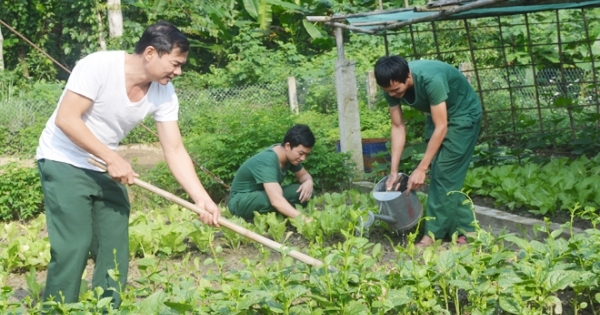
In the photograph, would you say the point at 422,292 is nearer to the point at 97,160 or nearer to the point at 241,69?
the point at 97,160

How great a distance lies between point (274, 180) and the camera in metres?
6.43

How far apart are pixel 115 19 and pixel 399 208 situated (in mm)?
11034

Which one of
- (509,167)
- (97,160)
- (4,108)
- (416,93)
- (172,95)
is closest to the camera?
(97,160)

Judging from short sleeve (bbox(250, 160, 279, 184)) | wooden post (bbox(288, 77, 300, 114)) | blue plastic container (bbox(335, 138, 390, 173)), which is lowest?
blue plastic container (bbox(335, 138, 390, 173))

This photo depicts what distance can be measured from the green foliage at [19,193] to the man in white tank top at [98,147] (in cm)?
457

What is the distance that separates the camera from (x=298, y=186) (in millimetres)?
7023

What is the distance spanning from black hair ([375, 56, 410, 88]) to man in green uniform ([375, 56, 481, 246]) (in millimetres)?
79

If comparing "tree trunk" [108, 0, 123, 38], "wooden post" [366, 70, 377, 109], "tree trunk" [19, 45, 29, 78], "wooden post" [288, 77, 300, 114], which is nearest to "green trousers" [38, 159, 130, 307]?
"wooden post" [366, 70, 377, 109]

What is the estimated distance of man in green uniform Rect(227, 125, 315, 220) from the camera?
6312mm

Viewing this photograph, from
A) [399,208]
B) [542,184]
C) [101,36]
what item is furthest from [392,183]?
[101,36]

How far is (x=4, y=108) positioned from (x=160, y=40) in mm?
10233

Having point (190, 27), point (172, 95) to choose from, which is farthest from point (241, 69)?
point (172, 95)

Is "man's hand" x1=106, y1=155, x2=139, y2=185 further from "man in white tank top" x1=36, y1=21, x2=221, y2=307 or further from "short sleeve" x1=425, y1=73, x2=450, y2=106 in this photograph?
"short sleeve" x1=425, y1=73, x2=450, y2=106

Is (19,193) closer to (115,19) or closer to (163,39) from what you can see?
(163,39)
